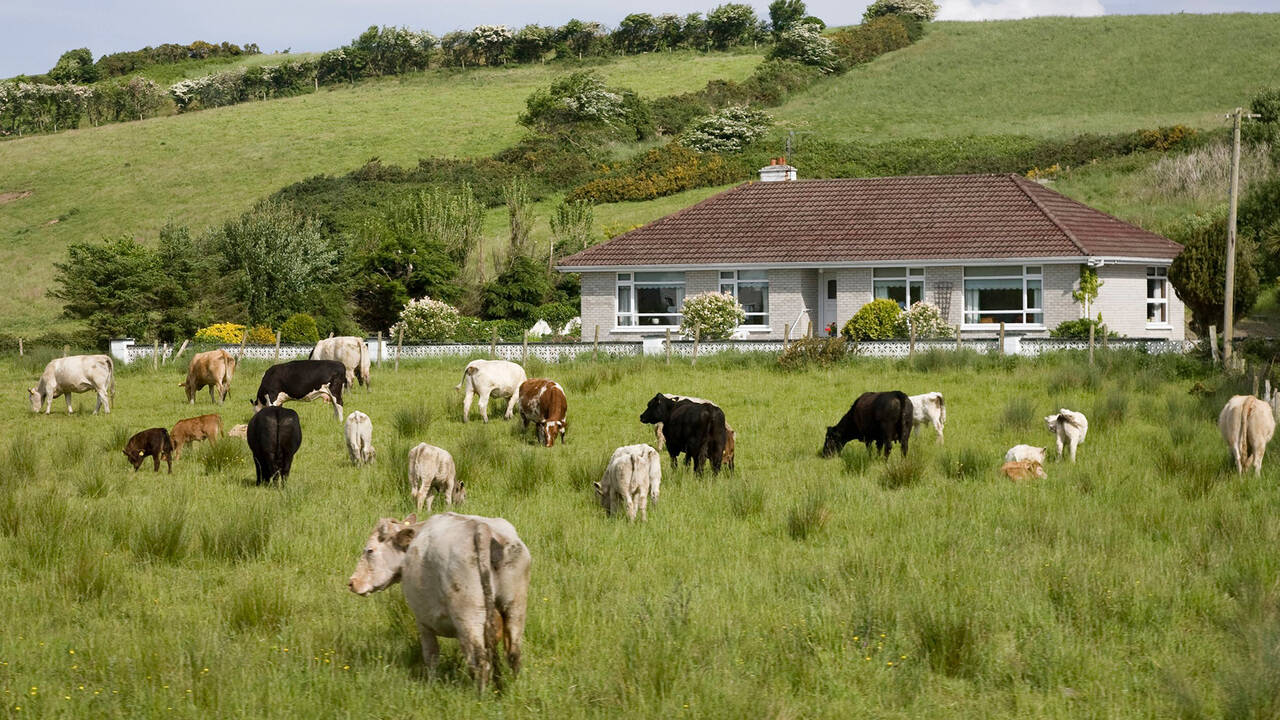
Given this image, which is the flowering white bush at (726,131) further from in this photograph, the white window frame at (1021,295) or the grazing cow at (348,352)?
the grazing cow at (348,352)

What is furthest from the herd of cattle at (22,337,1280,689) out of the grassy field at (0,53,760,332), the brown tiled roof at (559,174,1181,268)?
the grassy field at (0,53,760,332)

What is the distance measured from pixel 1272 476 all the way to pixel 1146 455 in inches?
96.4

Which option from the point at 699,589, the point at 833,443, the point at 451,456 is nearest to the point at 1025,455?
the point at 833,443

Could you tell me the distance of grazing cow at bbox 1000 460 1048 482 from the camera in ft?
47.6

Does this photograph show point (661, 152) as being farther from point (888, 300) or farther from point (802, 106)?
point (888, 300)

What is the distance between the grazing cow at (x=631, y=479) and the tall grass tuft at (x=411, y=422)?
7.52 m

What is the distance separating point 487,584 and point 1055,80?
98.8 metres

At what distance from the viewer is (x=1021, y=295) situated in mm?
37719

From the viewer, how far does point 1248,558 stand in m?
9.57

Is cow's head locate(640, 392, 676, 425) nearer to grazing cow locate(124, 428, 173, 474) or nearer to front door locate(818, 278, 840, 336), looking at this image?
grazing cow locate(124, 428, 173, 474)

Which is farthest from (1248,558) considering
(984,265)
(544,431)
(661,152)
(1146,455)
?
(661,152)

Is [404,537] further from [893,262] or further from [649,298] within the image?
[649,298]

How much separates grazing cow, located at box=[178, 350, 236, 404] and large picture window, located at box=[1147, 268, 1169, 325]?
1108 inches

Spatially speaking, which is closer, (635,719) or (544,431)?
(635,719)
